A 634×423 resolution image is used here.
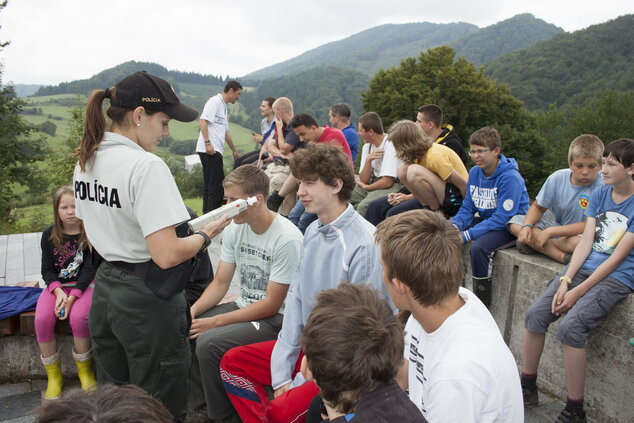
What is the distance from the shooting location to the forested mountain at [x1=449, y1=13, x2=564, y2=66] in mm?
114812

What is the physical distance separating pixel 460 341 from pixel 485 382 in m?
0.14

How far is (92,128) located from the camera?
2.10 meters

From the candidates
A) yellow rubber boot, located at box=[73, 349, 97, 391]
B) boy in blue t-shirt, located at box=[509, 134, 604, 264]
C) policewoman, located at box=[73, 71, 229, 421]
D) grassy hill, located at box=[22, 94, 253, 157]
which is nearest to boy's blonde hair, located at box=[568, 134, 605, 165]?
boy in blue t-shirt, located at box=[509, 134, 604, 264]

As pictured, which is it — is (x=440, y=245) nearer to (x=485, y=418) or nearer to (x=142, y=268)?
(x=485, y=418)

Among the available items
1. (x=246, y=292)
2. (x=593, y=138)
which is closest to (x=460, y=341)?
(x=246, y=292)

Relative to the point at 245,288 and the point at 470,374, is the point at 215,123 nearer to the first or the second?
the point at 245,288

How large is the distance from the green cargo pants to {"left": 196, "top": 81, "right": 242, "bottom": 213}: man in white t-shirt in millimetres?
5592

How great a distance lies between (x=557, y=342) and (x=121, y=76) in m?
48.4

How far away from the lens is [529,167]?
107 feet

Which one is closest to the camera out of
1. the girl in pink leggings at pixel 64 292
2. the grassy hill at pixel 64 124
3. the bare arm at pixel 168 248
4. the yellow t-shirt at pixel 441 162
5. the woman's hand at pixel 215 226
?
the bare arm at pixel 168 248

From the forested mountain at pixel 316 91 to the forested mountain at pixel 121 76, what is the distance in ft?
42.6

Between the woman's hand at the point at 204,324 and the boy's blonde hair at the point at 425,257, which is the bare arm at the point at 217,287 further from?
the boy's blonde hair at the point at 425,257

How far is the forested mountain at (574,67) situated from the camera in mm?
49094

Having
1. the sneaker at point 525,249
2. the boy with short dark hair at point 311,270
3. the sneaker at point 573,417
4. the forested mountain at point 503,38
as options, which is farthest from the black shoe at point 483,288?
the forested mountain at point 503,38
